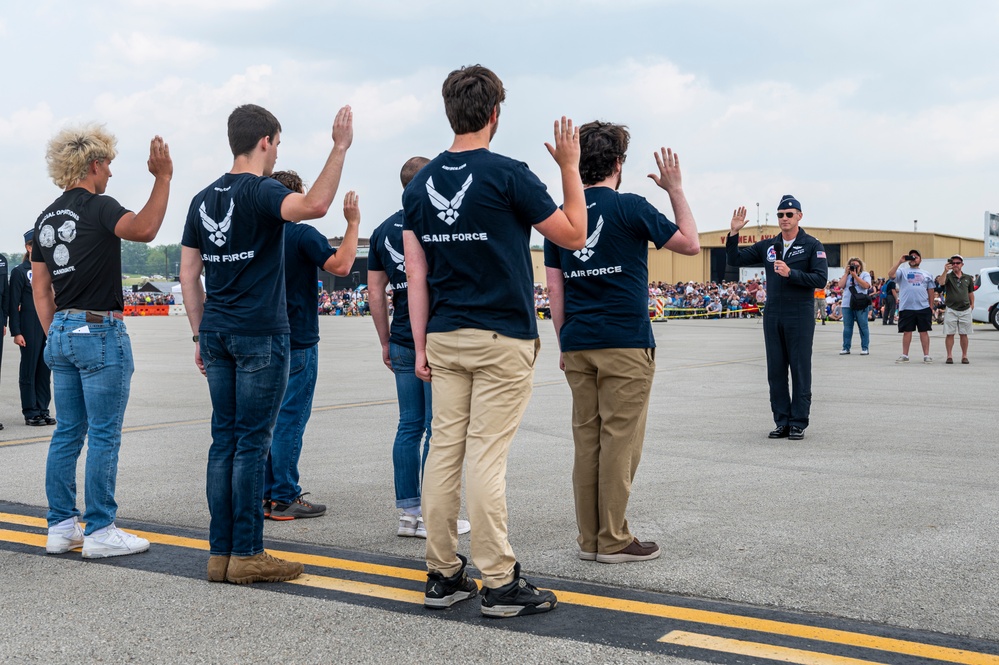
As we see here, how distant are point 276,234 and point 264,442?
0.91m

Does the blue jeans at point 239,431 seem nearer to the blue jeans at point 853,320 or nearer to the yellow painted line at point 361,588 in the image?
the yellow painted line at point 361,588

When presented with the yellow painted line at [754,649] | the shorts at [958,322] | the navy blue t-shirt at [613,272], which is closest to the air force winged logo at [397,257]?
the navy blue t-shirt at [613,272]

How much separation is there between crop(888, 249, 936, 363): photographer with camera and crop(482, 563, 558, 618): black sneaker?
14.3m

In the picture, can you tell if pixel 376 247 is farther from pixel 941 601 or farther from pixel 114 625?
pixel 941 601

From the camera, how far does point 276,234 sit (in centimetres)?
418

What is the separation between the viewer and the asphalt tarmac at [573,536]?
342 cm

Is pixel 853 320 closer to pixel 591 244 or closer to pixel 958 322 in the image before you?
pixel 958 322

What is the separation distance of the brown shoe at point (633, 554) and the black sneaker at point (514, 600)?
0.76 metres

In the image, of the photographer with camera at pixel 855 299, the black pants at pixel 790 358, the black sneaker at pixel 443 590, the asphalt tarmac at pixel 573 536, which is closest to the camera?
the asphalt tarmac at pixel 573 536

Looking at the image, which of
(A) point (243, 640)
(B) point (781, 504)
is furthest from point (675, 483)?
(A) point (243, 640)

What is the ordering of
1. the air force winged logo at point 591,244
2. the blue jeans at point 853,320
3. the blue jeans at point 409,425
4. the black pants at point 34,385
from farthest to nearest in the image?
the blue jeans at point 853,320, the black pants at point 34,385, the blue jeans at point 409,425, the air force winged logo at point 591,244

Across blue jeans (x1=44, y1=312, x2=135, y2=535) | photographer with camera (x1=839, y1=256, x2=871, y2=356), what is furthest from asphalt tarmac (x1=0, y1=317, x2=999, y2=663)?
photographer with camera (x1=839, y1=256, x2=871, y2=356)

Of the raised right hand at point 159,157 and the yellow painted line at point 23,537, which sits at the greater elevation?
the raised right hand at point 159,157

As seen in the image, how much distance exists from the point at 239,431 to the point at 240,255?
76cm
